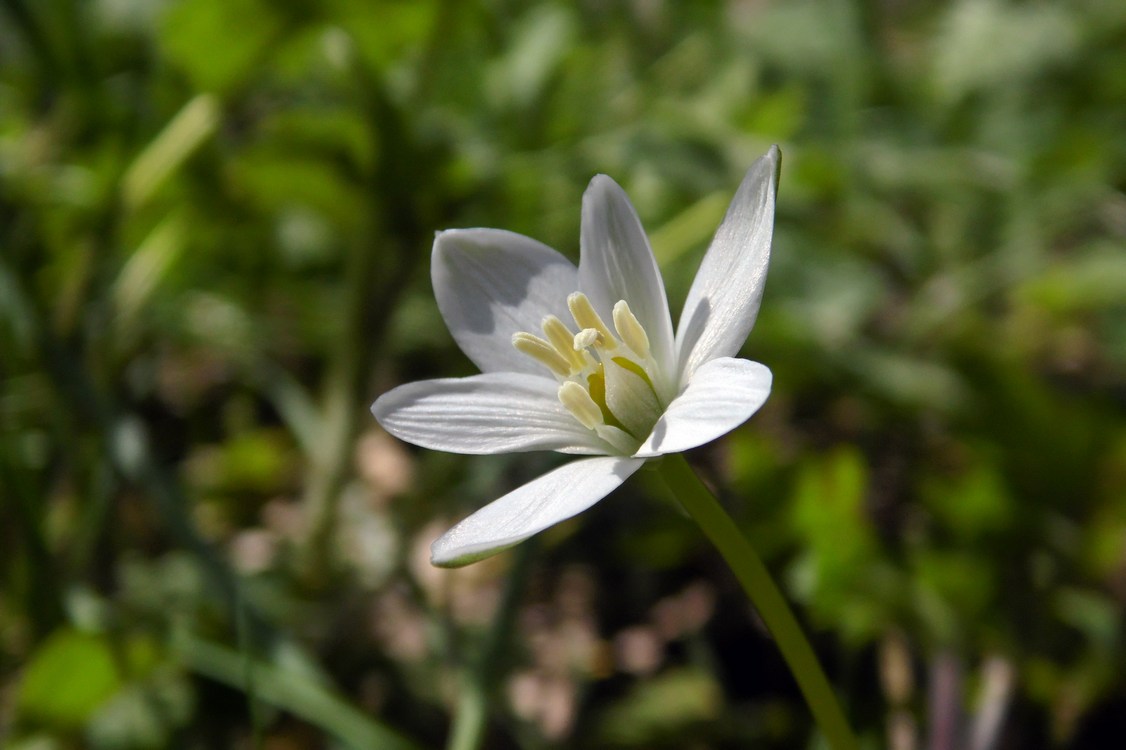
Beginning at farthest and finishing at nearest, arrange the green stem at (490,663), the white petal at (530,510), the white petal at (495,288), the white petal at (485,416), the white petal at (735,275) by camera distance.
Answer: the green stem at (490,663) < the white petal at (495,288) < the white petal at (485,416) < the white petal at (735,275) < the white petal at (530,510)

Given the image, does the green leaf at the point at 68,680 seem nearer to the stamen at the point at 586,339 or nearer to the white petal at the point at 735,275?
the stamen at the point at 586,339

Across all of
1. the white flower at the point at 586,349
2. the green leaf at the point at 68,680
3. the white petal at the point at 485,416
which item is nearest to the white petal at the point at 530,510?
the white flower at the point at 586,349

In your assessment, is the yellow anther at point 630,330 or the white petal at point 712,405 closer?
the white petal at point 712,405

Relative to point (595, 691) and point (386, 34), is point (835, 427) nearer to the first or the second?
point (595, 691)

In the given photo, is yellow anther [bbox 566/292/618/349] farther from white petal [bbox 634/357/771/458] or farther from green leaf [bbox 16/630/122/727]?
green leaf [bbox 16/630/122/727]

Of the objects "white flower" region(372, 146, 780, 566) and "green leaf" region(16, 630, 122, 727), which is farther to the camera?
"green leaf" region(16, 630, 122, 727)

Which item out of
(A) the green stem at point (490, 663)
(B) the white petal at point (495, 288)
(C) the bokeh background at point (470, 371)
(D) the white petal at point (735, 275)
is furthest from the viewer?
(C) the bokeh background at point (470, 371)

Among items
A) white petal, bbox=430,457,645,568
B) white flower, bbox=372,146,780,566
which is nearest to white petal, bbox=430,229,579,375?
white flower, bbox=372,146,780,566
